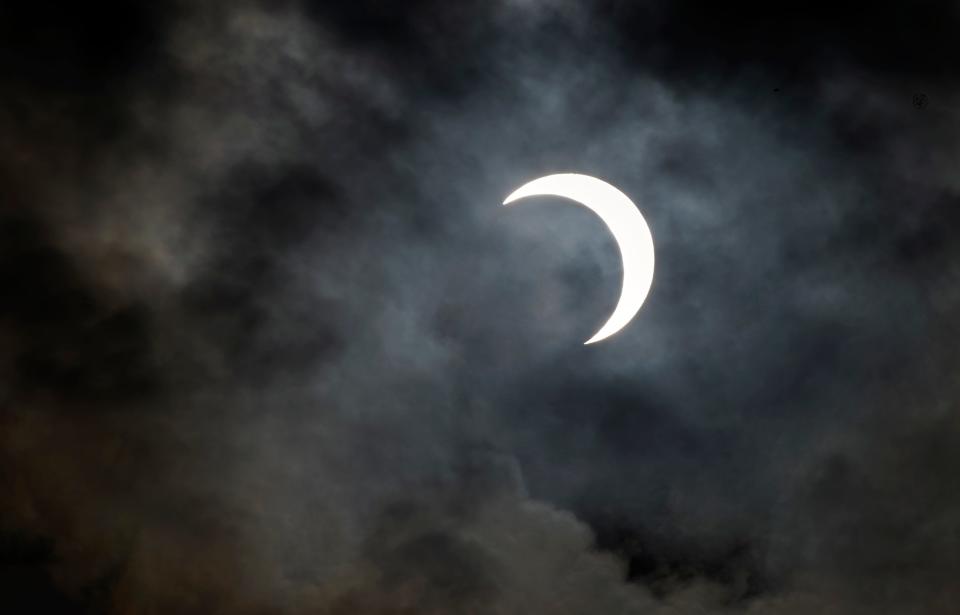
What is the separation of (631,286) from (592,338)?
3.71 m

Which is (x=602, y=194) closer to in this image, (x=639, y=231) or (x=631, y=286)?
(x=639, y=231)

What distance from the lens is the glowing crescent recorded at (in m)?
26.9

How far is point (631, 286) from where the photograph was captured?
27.0m

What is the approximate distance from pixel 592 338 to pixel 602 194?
20.5 feet

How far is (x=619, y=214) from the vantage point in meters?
27.1

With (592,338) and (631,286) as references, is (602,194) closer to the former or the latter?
(631,286)

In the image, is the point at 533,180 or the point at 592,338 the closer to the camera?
the point at 533,180

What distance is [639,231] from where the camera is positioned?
26.8 m

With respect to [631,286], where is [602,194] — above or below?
above

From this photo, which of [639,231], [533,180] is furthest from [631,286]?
[533,180]

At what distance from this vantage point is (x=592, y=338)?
29.9 m

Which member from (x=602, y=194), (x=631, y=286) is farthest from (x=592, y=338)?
(x=602, y=194)

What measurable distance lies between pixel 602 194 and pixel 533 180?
2817mm

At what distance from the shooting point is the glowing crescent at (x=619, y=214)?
26.9 metres
